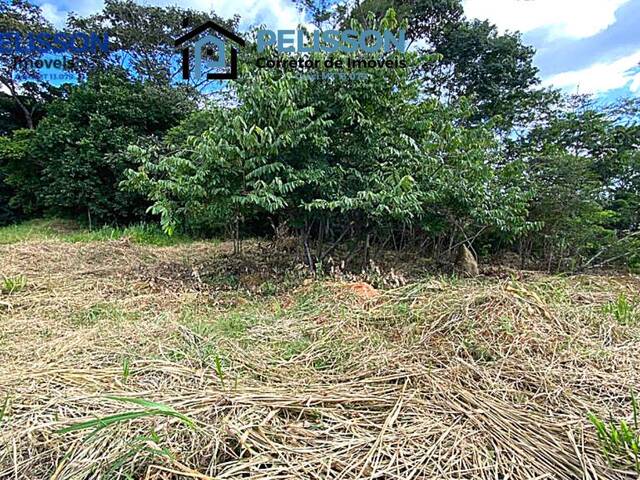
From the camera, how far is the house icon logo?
3741 mm

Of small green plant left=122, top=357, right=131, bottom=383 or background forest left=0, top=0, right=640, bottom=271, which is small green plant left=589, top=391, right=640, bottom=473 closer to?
small green plant left=122, top=357, right=131, bottom=383

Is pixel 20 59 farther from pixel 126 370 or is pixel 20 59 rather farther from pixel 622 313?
pixel 622 313

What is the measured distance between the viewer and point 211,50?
736cm

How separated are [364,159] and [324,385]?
268cm

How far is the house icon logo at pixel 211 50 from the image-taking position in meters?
3.74

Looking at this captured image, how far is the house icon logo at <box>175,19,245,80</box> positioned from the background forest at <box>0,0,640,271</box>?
8.5 inches

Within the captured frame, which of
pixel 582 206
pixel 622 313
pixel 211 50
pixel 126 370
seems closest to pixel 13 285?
pixel 126 370

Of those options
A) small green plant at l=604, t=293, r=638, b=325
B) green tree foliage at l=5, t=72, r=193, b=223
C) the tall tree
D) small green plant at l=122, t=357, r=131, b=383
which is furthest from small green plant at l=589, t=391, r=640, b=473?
the tall tree

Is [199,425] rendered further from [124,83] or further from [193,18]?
[193,18]

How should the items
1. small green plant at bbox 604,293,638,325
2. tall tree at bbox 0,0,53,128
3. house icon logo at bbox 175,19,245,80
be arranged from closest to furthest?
small green plant at bbox 604,293,638,325, house icon logo at bbox 175,19,245,80, tall tree at bbox 0,0,53,128

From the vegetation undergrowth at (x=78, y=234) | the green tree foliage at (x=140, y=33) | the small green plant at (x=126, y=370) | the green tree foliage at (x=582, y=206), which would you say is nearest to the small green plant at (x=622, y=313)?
the green tree foliage at (x=582, y=206)

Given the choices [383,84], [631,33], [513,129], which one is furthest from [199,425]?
[513,129]

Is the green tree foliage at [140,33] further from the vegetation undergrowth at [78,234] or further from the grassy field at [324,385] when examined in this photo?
the grassy field at [324,385]

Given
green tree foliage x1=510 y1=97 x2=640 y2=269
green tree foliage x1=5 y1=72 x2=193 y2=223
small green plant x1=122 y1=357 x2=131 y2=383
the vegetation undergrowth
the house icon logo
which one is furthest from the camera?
green tree foliage x1=5 y1=72 x2=193 y2=223
